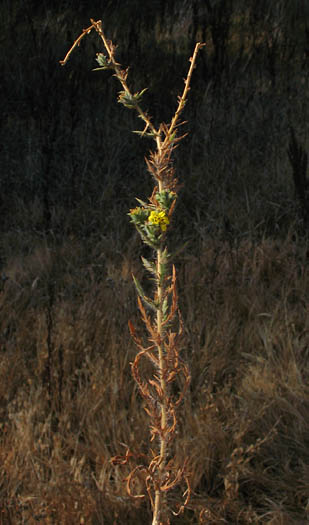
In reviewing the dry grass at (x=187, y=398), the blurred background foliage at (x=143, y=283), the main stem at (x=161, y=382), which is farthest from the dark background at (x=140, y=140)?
the main stem at (x=161, y=382)

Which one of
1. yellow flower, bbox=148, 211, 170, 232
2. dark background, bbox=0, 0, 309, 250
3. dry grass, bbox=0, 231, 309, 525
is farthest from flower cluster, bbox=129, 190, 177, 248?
dark background, bbox=0, 0, 309, 250

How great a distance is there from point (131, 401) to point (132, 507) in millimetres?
408

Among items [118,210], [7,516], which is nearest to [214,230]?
Result: [118,210]

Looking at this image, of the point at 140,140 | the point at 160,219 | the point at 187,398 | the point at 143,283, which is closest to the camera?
the point at 160,219

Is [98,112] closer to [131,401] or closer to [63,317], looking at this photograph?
[63,317]

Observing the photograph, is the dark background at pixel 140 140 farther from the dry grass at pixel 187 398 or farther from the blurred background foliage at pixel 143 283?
the dry grass at pixel 187 398

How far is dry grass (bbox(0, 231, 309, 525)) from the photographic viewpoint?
1.52 m

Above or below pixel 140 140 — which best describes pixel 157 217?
above

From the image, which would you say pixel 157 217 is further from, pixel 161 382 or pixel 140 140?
pixel 140 140

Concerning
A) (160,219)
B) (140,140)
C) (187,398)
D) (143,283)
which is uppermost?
(160,219)

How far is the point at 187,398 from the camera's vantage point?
1.83 metres

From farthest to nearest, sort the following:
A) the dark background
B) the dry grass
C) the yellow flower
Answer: the dark background → the dry grass → the yellow flower

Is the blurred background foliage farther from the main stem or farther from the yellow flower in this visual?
the yellow flower

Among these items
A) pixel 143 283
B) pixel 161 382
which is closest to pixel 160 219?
pixel 161 382
